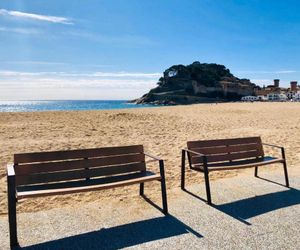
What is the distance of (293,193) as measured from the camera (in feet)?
17.2

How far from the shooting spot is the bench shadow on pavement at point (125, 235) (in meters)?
3.47

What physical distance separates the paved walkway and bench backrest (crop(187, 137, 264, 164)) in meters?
0.59

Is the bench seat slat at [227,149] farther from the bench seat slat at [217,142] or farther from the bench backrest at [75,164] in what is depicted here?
the bench backrest at [75,164]

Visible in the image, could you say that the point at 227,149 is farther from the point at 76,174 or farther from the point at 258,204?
the point at 76,174

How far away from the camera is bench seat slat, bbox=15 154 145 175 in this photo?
397 centimetres

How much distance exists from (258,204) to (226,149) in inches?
45.5

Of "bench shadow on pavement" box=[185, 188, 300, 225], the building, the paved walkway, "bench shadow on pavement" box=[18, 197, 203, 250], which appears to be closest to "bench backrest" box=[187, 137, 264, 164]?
the paved walkway

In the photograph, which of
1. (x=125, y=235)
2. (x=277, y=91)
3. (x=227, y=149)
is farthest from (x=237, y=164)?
(x=277, y=91)

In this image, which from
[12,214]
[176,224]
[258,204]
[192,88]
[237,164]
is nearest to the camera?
[12,214]

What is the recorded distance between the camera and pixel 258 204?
4738mm

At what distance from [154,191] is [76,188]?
1.84m

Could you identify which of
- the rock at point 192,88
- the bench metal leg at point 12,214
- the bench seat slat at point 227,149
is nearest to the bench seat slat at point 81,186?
the bench metal leg at point 12,214

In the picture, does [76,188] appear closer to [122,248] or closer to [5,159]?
[122,248]

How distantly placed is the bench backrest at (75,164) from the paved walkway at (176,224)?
551 millimetres
